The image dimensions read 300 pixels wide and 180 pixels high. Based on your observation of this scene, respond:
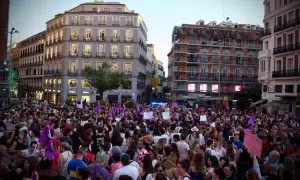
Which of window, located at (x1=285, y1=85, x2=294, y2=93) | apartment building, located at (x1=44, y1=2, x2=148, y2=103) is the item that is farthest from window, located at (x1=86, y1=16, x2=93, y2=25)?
window, located at (x1=285, y1=85, x2=294, y2=93)

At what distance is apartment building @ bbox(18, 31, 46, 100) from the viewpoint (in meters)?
92.9

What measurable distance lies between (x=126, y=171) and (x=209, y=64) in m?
78.6

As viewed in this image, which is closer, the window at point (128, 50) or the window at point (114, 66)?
the window at point (114, 66)

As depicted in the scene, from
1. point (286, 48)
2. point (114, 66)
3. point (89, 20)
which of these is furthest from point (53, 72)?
point (286, 48)

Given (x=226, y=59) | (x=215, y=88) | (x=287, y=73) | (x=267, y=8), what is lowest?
(x=215, y=88)

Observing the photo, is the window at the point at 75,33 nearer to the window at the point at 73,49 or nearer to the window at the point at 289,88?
the window at the point at 73,49

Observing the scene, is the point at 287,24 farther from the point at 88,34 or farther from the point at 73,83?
the point at 73,83

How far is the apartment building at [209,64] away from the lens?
277ft

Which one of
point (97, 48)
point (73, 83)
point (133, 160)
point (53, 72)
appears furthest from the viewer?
point (53, 72)

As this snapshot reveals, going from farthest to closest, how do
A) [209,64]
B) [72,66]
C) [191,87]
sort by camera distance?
1. [209,64]
2. [191,87]
3. [72,66]

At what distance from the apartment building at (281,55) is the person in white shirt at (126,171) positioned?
115 ft

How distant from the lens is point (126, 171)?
319 inches

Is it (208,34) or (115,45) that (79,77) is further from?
(208,34)

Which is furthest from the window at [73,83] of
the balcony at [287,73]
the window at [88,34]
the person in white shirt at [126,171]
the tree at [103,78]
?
the person in white shirt at [126,171]
